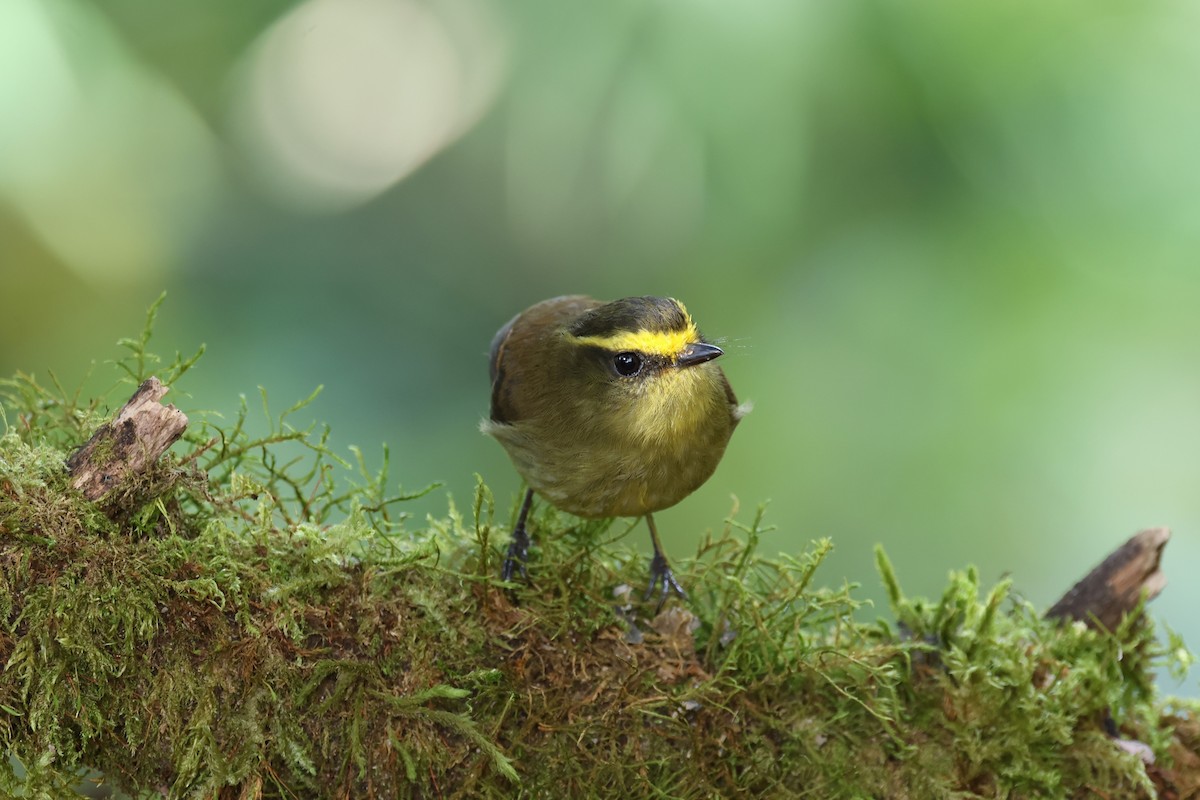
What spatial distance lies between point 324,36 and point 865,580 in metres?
3.67

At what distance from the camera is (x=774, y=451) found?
16.3 ft

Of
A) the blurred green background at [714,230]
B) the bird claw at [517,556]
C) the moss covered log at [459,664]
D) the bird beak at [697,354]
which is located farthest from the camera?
the blurred green background at [714,230]

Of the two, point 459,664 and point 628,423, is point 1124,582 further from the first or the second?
point 459,664

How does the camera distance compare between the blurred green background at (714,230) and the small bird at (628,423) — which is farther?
the blurred green background at (714,230)

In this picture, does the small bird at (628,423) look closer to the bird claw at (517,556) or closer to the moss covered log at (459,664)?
the bird claw at (517,556)

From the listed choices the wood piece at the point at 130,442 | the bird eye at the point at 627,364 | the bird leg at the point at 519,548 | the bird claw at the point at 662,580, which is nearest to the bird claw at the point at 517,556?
the bird leg at the point at 519,548

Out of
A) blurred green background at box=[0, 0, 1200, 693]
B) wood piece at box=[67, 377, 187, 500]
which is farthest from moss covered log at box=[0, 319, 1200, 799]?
blurred green background at box=[0, 0, 1200, 693]

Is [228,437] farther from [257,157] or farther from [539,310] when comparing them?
[257,157]

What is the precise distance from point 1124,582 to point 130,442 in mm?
2592

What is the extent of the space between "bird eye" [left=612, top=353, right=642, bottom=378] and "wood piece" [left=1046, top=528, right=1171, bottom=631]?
1417 millimetres

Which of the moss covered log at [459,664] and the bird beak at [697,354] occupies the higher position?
the bird beak at [697,354]

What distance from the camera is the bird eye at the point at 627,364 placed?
9.01ft

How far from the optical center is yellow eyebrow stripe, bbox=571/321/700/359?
2.70 metres

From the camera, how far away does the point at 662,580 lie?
2.69 metres
